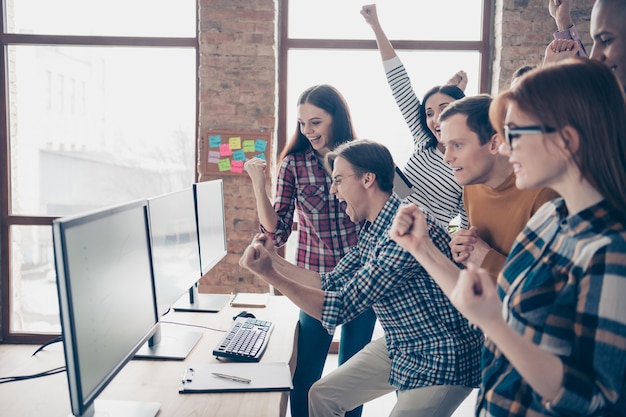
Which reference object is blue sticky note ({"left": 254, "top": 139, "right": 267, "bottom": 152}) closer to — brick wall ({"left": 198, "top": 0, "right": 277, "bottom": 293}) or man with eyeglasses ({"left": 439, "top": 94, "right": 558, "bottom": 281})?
brick wall ({"left": 198, "top": 0, "right": 277, "bottom": 293})

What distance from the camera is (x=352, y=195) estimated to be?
1746 millimetres

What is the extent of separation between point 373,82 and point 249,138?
929mm

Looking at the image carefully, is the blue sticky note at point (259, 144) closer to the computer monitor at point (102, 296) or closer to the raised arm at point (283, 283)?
the raised arm at point (283, 283)

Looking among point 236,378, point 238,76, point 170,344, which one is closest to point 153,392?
point 236,378

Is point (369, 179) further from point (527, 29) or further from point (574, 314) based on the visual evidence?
point (527, 29)

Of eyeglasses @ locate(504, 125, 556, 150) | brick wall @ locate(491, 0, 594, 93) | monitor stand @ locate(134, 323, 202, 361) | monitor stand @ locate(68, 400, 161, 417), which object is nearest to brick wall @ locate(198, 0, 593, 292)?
brick wall @ locate(491, 0, 594, 93)

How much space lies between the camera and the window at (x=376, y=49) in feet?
11.5

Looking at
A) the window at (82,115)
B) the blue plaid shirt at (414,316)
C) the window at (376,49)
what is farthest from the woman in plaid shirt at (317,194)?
the window at (82,115)

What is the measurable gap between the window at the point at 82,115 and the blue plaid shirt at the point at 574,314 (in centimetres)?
291

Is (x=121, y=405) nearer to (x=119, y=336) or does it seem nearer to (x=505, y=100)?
(x=119, y=336)

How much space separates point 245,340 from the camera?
5.58 ft

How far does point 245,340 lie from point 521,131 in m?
1.12

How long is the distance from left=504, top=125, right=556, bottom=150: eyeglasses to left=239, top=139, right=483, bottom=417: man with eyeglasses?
0.57 m

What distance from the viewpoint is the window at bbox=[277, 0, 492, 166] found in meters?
3.50
